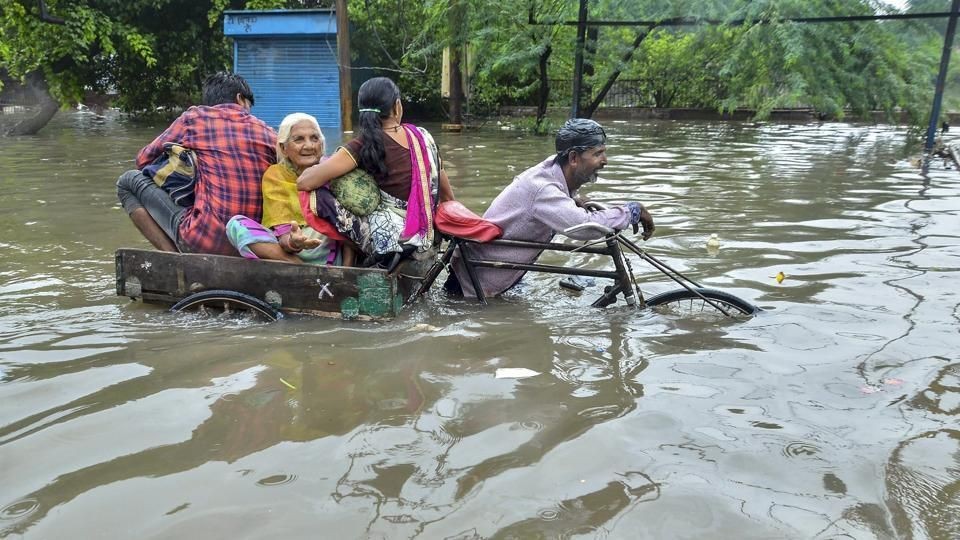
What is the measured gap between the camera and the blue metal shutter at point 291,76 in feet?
55.7

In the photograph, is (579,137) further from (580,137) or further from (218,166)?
(218,166)

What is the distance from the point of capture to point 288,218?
4.40 meters

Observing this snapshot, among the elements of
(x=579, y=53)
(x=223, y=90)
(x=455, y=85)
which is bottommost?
(x=223, y=90)

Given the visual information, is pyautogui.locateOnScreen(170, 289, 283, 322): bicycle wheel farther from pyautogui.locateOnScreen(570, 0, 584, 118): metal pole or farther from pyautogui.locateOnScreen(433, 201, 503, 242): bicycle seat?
pyautogui.locateOnScreen(570, 0, 584, 118): metal pole

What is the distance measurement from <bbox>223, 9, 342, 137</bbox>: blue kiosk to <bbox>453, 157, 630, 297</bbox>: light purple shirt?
12528mm

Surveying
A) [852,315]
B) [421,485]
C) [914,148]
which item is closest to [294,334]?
[421,485]

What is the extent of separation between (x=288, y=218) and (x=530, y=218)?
1.46m

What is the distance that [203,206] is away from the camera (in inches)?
175

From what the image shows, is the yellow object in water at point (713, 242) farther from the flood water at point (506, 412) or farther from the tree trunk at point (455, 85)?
the tree trunk at point (455, 85)

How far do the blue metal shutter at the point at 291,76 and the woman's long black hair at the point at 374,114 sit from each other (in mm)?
13235

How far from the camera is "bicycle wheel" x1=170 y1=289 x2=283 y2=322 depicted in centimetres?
424

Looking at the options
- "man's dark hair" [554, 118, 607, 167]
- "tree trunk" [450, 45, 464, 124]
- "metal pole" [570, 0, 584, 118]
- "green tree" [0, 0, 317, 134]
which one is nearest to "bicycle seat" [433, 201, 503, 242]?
"man's dark hair" [554, 118, 607, 167]

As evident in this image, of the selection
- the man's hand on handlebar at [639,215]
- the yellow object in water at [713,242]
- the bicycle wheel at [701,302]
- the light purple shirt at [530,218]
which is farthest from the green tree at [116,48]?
the bicycle wheel at [701,302]

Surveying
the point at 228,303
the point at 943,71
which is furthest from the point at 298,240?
the point at 943,71
